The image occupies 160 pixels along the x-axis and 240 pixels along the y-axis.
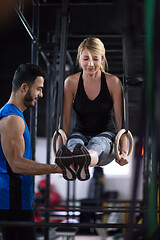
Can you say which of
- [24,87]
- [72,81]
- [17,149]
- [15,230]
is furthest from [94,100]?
[15,230]

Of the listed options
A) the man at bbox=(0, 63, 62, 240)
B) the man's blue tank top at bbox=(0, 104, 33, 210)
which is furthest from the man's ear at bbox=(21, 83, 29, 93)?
the man's blue tank top at bbox=(0, 104, 33, 210)

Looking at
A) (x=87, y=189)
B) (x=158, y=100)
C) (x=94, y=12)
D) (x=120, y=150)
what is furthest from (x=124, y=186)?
(x=158, y=100)

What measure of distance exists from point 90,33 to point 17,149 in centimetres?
121

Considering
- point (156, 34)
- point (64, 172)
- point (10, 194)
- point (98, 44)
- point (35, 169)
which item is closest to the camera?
point (156, 34)

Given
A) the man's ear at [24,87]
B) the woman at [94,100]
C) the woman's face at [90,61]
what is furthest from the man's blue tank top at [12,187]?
the woman's face at [90,61]

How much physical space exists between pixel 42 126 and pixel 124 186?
321cm

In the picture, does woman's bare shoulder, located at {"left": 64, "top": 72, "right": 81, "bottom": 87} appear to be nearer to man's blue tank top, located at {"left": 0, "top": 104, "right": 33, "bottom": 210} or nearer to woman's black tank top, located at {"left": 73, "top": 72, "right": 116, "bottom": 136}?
woman's black tank top, located at {"left": 73, "top": 72, "right": 116, "bottom": 136}

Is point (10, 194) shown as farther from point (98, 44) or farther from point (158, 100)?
point (158, 100)

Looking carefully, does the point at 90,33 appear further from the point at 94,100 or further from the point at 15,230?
the point at 15,230

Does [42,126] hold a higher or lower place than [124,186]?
higher

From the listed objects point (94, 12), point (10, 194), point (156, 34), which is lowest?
point (10, 194)

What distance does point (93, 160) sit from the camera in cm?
183

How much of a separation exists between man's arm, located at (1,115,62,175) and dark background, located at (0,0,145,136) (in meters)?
0.36

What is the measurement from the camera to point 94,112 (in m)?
2.33
